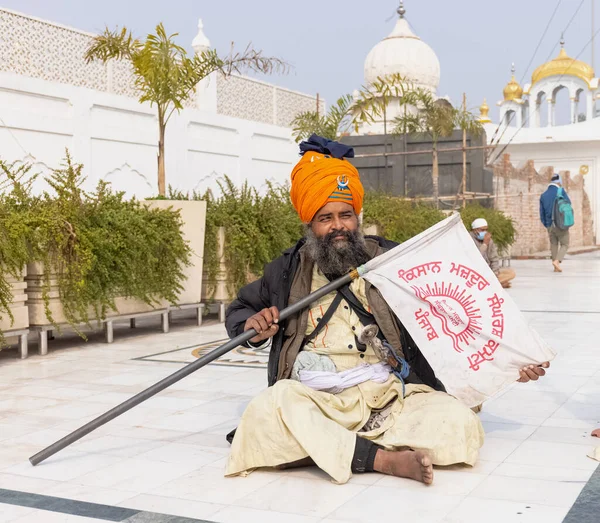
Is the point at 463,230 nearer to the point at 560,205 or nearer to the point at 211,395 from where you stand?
the point at 211,395

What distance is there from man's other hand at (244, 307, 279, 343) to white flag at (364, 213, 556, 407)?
0.45 m

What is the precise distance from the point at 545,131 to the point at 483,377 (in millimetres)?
34365

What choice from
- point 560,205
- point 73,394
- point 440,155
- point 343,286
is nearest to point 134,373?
point 73,394

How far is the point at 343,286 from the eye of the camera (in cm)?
363

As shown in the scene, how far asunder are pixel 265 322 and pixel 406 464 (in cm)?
76

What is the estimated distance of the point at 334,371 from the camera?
3.52 m

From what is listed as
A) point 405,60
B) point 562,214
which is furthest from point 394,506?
point 405,60

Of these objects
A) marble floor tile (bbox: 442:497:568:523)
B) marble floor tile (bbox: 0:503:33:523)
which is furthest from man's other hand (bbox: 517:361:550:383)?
marble floor tile (bbox: 0:503:33:523)

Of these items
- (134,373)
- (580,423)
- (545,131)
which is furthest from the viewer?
(545,131)

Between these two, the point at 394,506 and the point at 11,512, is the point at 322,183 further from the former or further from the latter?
the point at 11,512

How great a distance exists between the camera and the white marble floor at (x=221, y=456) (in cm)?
291

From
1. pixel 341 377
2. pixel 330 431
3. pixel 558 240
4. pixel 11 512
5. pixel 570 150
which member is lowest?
pixel 11 512

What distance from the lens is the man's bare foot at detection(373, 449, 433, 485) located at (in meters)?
3.11

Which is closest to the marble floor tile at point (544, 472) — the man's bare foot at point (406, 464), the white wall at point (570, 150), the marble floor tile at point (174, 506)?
the man's bare foot at point (406, 464)
